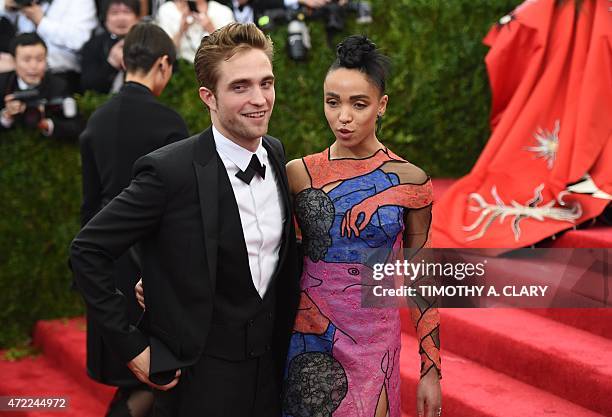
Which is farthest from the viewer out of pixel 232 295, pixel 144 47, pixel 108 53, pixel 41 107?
pixel 108 53

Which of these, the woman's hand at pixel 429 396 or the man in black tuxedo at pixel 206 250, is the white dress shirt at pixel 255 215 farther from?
the woman's hand at pixel 429 396

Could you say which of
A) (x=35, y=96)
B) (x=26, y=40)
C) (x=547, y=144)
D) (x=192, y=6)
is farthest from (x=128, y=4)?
(x=547, y=144)

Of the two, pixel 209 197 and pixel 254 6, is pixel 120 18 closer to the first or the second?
pixel 254 6

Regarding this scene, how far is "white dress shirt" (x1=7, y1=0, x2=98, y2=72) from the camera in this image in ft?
21.8

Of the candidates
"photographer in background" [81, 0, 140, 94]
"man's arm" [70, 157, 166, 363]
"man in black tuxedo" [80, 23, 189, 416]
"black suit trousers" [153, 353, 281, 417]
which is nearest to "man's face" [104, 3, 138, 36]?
"photographer in background" [81, 0, 140, 94]

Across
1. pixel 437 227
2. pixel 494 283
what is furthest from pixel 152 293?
pixel 437 227

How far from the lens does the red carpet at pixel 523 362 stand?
4.00 m

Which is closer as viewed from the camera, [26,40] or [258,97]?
[258,97]

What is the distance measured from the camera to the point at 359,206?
2832 millimetres

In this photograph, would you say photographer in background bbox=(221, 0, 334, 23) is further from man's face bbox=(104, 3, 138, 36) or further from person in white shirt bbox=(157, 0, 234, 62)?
man's face bbox=(104, 3, 138, 36)

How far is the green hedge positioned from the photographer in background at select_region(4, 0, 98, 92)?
61cm

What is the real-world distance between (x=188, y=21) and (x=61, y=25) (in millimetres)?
919

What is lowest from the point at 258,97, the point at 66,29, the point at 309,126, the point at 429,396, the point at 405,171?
the point at 429,396

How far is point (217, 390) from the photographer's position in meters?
2.70
